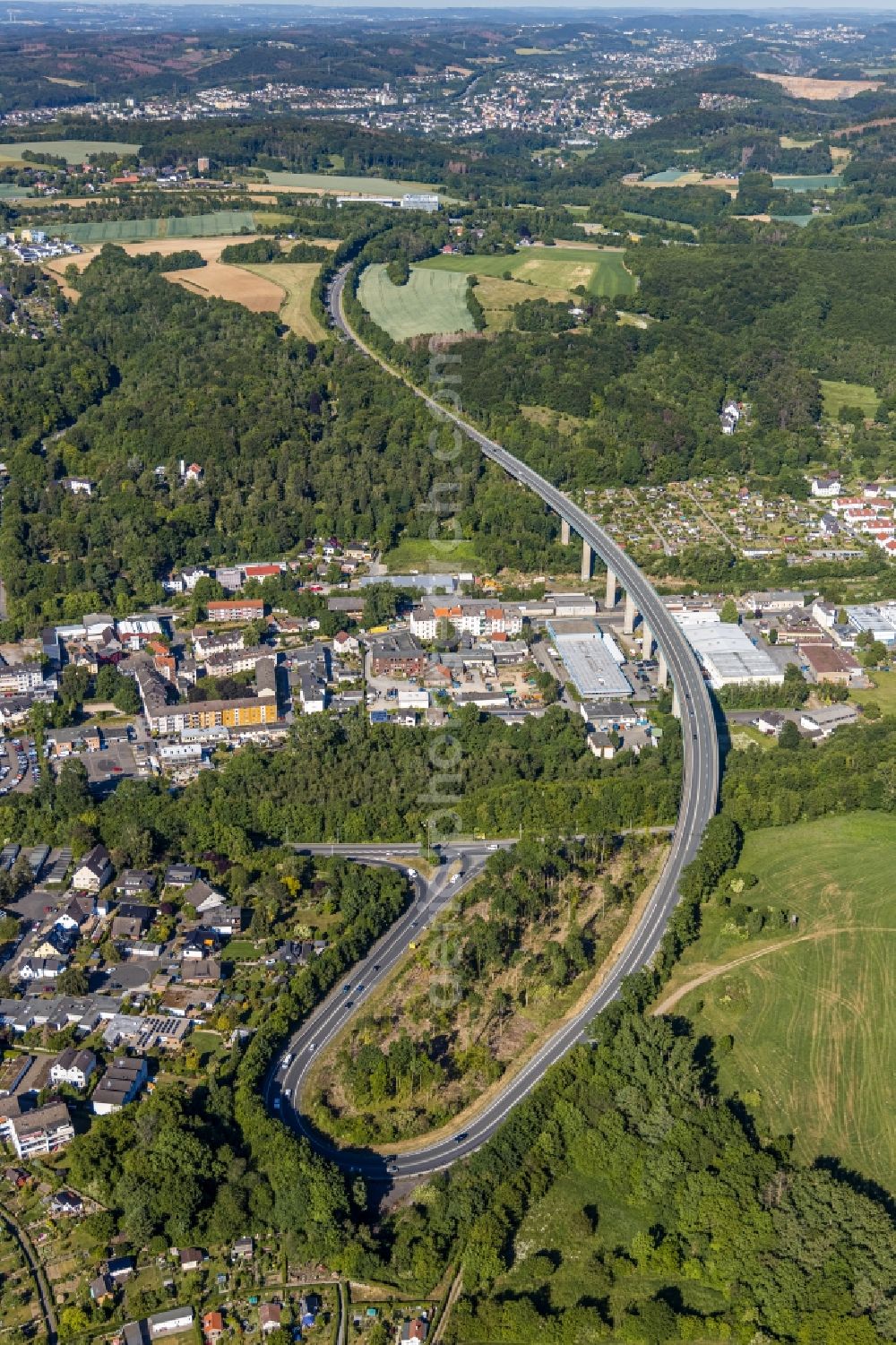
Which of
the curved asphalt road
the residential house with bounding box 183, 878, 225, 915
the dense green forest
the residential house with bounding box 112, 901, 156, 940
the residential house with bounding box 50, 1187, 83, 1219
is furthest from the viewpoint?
the dense green forest

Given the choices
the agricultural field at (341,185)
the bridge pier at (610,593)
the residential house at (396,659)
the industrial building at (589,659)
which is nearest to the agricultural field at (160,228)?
the agricultural field at (341,185)

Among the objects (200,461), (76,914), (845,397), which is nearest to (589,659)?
(76,914)

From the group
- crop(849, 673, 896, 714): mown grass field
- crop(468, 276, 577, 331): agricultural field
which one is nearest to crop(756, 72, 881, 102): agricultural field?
crop(468, 276, 577, 331): agricultural field

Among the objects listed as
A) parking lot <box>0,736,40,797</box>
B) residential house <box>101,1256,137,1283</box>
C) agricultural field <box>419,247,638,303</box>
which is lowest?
residential house <box>101,1256,137,1283</box>

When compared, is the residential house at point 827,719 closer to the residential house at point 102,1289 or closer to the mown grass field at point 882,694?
the mown grass field at point 882,694

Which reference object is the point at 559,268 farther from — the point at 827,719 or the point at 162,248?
the point at 827,719

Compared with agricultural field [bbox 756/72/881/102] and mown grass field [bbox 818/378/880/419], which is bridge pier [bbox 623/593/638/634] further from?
agricultural field [bbox 756/72/881/102]

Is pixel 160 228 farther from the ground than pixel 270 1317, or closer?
farther from the ground
